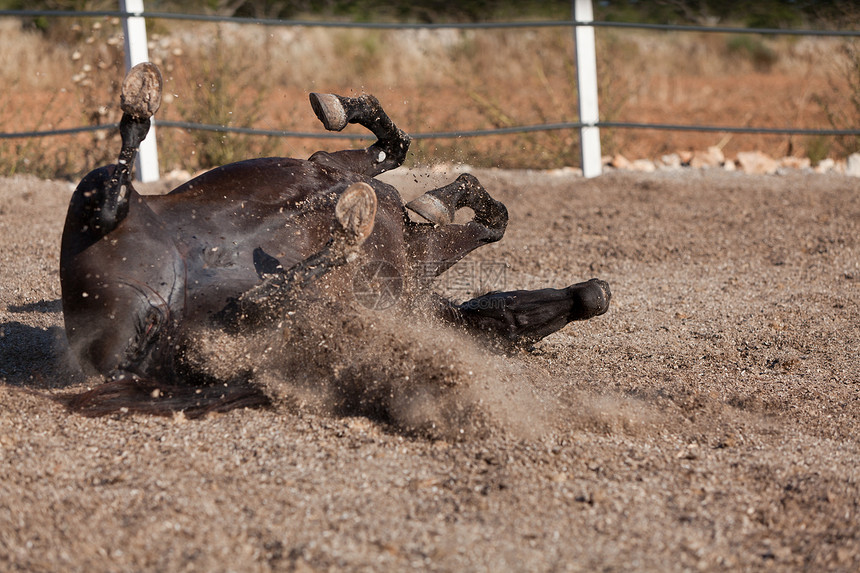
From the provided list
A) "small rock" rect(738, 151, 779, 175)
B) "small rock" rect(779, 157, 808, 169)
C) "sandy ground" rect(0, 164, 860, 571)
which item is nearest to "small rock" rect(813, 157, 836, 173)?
"small rock" rect(779, 157, 808, 169)

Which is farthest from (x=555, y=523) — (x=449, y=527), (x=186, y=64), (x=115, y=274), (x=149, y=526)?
(x=186, y=64)

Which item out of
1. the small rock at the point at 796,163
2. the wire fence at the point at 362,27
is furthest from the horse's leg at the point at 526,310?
the small rock at the point at 796,163

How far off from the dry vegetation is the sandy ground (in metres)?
1.50

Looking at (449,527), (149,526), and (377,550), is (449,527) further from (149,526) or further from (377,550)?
(149,526)

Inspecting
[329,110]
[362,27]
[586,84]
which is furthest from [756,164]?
[329,110]

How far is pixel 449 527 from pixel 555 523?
23 centimetres

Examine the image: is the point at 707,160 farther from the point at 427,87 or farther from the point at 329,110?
the point at 427,87

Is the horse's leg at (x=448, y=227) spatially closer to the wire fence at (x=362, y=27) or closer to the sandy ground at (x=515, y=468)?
the sandy ground at (x=515, y=468)

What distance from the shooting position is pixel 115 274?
2.37m

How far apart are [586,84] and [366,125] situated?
3933mm

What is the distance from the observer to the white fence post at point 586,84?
6.74m

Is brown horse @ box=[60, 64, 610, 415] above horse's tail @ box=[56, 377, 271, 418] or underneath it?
above

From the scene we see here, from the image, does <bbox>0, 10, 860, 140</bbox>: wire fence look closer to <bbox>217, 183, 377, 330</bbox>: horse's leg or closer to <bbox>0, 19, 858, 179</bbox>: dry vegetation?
<bbox>0, 19, 858, 179</bbox>: dry vegetation

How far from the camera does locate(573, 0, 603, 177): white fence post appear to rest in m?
6.74
